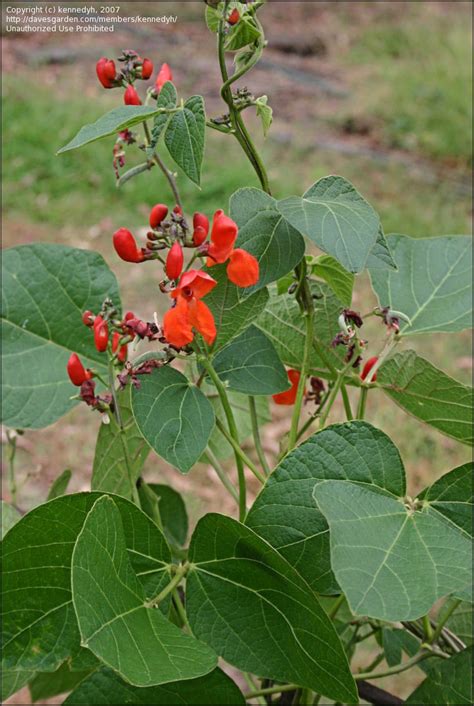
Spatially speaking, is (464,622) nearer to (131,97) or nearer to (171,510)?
(171,510)

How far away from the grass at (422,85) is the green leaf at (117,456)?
4130mm

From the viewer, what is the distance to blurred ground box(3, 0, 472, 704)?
2.64 metres

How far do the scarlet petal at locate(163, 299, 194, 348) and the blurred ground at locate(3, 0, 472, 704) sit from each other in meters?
1.46

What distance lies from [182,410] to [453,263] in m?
0.37

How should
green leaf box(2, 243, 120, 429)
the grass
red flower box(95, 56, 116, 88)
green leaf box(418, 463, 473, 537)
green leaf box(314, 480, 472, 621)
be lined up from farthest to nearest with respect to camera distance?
the grass → green leaf box(2, 243, 120, 429) → red flower box(95, 56, 116, 88) → green leaf box(418, 463, 473, 537) → green leaf box(314, 480, 472, 621)

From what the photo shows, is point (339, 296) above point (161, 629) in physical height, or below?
above

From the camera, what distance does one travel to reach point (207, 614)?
66 cm

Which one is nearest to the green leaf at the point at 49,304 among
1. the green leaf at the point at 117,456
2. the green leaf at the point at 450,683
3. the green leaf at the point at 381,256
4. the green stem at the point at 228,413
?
the green leaf at the point at 117,456

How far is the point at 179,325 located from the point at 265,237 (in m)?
0.10

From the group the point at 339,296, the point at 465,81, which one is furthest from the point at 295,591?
the point at 465,81

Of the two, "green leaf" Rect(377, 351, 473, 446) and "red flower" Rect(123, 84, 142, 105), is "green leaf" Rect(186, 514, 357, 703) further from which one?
"red flower" Rect(123, 84, 142, 105)

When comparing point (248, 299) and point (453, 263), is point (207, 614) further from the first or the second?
point (453, 263)

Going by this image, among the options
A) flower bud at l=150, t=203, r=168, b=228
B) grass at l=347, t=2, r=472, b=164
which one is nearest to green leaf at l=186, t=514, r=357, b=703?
flower bud at l=150, t=203, r=168, b=228

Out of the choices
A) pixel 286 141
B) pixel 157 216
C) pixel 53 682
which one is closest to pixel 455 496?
pixel 157 216
